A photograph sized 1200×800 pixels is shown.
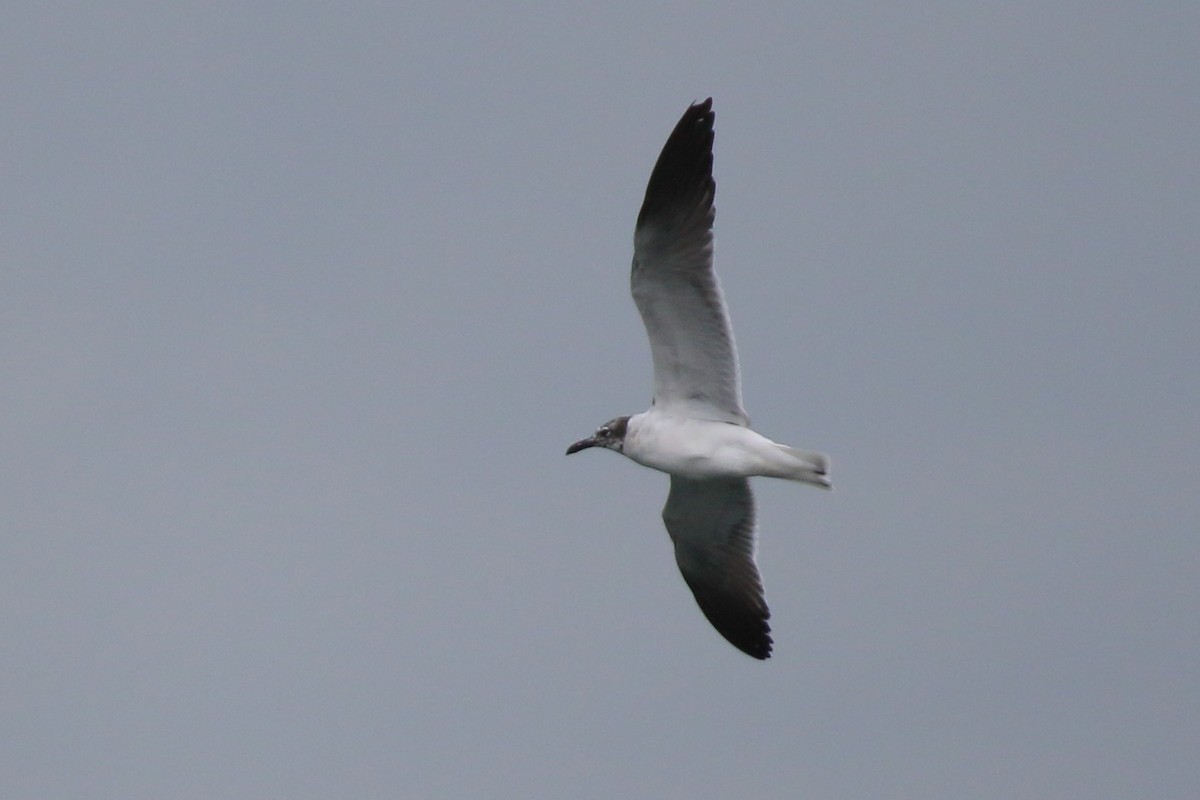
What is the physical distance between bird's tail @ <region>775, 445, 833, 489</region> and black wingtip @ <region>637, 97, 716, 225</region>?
101 inches

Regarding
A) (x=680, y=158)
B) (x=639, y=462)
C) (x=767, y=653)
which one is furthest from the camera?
(x=767, y=653)

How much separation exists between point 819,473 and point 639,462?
7.20 ft

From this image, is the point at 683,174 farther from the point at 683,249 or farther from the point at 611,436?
the point at 611,436

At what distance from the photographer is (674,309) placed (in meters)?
20.2

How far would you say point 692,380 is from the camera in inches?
819

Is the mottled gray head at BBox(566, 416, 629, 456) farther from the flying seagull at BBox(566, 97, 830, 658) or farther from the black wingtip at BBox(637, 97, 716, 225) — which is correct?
the black wingtip at BBox(637, 97, 716, 225)

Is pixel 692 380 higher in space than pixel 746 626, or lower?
higher

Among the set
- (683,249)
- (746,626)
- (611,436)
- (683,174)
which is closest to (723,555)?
(746,626)

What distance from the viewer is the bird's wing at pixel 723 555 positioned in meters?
22.7

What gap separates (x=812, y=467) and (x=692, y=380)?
1.55 meters

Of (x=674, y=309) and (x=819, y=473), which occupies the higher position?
(x=674, y=309)

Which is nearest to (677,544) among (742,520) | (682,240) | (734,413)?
(742,520)

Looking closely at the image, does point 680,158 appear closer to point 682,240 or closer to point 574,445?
point 682,240

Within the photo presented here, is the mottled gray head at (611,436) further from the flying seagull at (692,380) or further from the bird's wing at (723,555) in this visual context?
the bird's wing at (723,555)
